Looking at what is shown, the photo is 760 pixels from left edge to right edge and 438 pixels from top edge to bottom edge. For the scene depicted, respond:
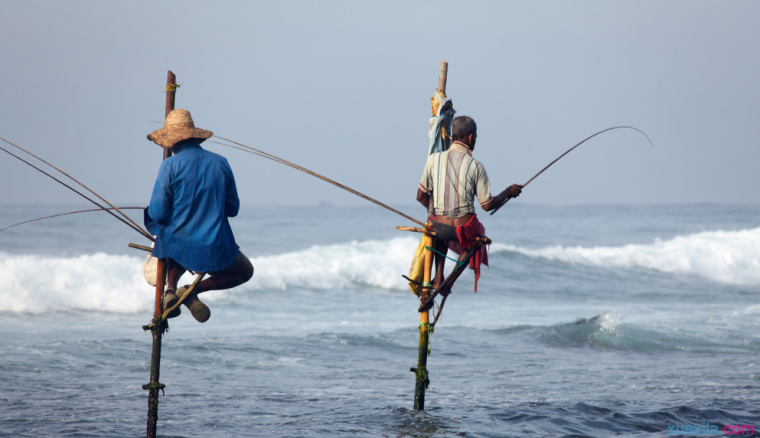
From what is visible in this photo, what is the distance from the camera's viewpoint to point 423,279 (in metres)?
5.41

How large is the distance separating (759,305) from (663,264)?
327 inches

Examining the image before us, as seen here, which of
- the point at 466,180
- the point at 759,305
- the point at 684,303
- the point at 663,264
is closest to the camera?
the point at 466,180

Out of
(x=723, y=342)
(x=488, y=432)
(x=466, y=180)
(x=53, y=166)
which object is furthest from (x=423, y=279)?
(x=723, y=342)

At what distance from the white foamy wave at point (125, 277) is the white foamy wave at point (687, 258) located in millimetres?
5240

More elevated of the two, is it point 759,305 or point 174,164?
point 174,164

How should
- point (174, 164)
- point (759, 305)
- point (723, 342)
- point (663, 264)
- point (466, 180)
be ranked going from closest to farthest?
point (174, 164) < point (466, 180) < point (723, 342) < point (759, 305) < point (663, 264)

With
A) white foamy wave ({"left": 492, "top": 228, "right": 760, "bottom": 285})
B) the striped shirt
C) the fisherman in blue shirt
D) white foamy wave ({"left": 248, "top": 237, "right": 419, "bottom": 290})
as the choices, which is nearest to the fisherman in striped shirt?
the striped shirt

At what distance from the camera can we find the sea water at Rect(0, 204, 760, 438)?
5.89m

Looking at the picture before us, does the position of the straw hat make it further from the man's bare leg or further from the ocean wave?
the ocean wave

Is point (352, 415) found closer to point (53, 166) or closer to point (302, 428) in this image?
point (302, 428)

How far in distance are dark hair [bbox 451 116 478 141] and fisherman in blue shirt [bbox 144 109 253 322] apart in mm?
1665

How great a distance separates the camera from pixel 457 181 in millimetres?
5055

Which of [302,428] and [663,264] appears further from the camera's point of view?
[663,264]

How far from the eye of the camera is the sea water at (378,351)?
5.89 metres
